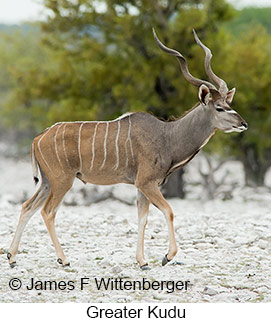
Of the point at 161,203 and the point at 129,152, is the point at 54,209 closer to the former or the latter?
the point at 129,152

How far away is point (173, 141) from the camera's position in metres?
5.95

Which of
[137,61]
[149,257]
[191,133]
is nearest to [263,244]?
[149,257]

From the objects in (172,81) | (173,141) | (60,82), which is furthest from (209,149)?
(173,141)

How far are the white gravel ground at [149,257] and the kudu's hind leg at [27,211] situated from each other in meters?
0.15

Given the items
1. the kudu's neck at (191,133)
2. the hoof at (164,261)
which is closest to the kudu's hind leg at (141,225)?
the hoof at (164,261)

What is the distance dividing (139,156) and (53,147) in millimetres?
856

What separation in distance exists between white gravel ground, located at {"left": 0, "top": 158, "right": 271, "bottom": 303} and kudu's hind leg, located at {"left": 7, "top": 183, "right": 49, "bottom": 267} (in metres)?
0.15

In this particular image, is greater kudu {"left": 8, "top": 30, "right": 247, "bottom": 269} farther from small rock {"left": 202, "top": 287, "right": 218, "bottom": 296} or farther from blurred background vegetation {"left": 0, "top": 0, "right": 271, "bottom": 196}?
blurred background vegetation {"left": 0, "top": 0, "right": 271, "bottom": 196}

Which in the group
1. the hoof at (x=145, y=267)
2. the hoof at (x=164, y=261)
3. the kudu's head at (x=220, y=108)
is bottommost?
the hoof at (x=145, y=267)

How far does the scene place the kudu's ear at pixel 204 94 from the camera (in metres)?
5.61

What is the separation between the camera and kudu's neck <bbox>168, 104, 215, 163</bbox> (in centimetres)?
583

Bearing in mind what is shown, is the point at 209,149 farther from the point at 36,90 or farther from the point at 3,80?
the point at 3,80

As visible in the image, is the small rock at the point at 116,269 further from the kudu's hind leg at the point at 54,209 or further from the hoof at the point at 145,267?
the kudu's hind leg at the point at 54,209

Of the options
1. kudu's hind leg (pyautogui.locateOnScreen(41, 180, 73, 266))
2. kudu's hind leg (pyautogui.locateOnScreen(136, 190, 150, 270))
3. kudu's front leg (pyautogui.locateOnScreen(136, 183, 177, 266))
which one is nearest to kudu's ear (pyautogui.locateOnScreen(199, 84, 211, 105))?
kudu's front leg (pyautogui.locateOnScreen(136, 183, 177, 266))
